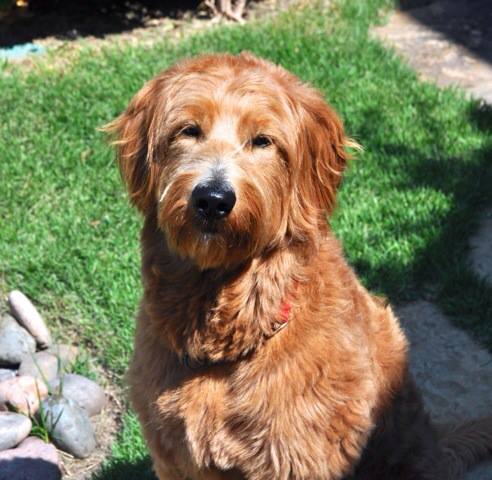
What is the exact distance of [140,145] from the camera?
3.68 meters

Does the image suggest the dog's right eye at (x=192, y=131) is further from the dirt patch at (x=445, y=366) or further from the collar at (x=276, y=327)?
the dirt patch at (x=445, y=366)

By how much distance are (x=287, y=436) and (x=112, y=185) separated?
3.34 metres

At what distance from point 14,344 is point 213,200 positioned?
2.50 m

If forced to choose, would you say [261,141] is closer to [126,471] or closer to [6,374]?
[126,471]

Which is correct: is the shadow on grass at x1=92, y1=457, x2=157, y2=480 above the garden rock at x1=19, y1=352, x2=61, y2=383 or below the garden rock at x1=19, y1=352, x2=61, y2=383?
below

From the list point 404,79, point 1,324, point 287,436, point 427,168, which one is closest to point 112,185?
point 1,324

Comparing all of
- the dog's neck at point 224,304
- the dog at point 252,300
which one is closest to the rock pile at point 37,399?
the dog at point 252,300

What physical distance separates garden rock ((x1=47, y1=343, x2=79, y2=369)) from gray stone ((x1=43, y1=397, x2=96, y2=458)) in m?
0.42

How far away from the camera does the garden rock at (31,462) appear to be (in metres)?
4.58

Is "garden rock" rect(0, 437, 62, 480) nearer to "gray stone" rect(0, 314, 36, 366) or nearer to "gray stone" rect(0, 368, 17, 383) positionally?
"gray stone" rect(0, 368, 17, 383)

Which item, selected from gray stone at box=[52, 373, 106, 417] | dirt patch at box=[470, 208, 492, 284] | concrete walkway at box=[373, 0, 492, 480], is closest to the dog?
concrete walkway at box=[373, 0, 492, 480]

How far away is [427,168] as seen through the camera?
6754mm

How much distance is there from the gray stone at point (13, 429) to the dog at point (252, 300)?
4.27 feet

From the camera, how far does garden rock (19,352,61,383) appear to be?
205 inches
